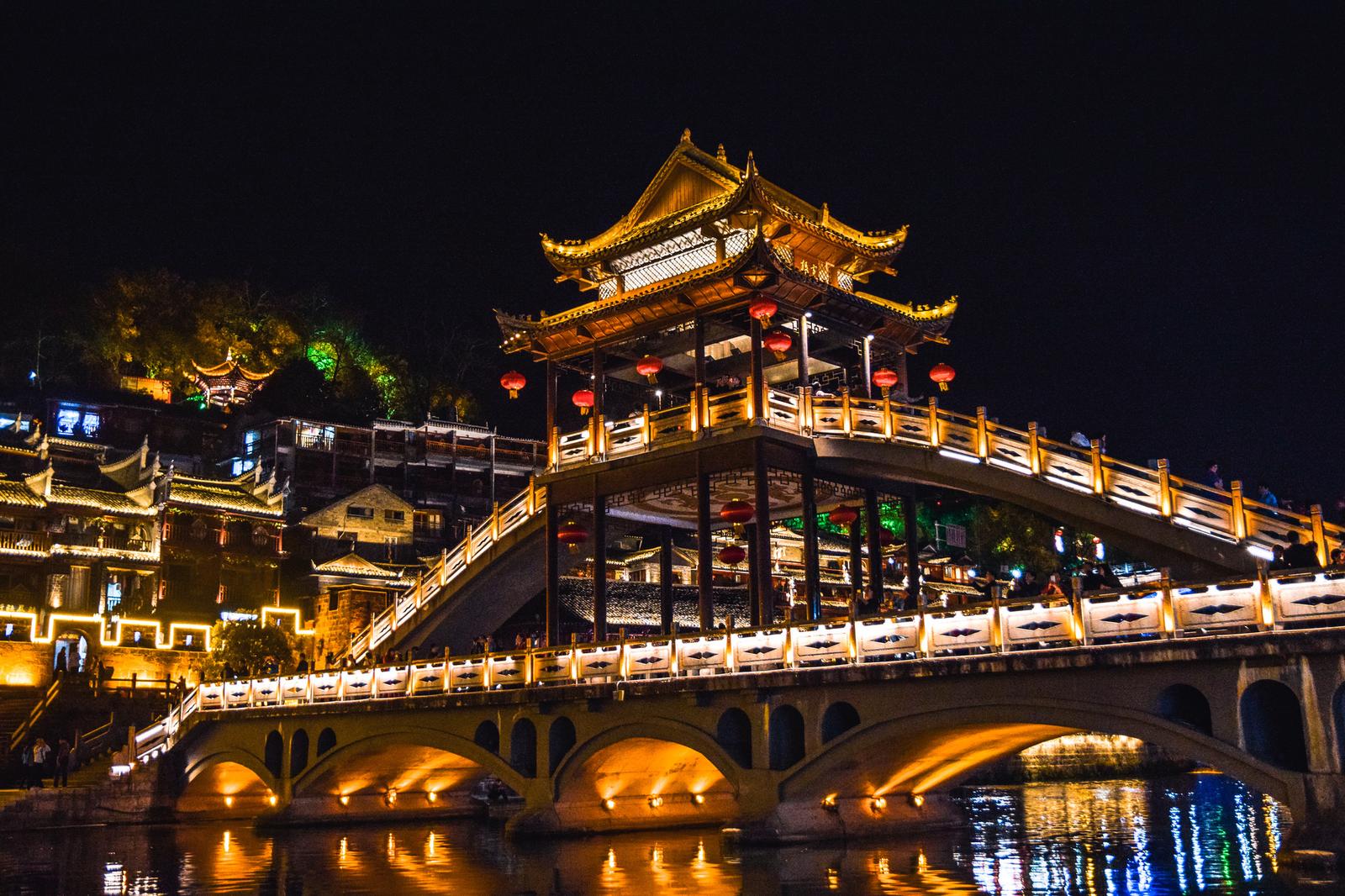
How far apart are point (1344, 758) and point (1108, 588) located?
3.77 meters

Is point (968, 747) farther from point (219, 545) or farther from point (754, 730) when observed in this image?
point (219, 545)

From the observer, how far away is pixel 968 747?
59.7 ft

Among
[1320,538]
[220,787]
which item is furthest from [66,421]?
[1320,538]

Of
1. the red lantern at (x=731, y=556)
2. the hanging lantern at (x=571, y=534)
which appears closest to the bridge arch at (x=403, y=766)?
the hanging lantern at (x=571, y=534)

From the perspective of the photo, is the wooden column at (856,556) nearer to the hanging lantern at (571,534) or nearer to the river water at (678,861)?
the river water at (678,861)

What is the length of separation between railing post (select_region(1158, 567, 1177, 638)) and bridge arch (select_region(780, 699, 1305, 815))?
961 millimetres

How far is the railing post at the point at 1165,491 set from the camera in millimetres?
16609

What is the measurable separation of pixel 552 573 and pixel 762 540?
5.41 m

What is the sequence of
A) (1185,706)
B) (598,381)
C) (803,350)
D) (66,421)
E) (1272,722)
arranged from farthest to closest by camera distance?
(66,421), (598,381), (803,350), (1185,706), (1272,722)

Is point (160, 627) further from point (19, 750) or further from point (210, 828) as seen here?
point (210, 828)

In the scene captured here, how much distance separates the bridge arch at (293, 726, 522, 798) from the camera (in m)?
23.2

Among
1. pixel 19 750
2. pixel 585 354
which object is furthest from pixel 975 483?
pixel 19 750

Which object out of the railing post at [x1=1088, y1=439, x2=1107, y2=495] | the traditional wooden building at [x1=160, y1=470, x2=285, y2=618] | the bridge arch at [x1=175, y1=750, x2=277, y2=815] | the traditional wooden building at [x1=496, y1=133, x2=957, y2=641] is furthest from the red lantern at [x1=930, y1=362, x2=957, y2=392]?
the traditional wooden building at [x1=160, y1=470, x2=285, y2=618]

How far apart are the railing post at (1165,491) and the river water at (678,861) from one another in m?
4.49
